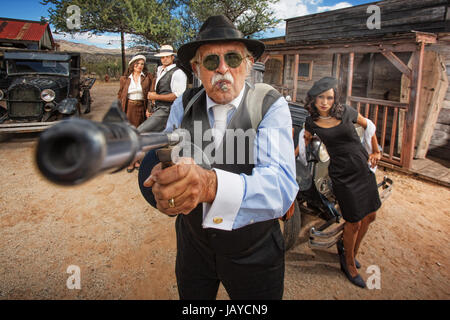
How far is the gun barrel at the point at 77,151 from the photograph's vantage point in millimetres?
604

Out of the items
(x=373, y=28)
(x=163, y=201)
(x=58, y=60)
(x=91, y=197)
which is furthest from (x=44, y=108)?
(x=373, y=28)

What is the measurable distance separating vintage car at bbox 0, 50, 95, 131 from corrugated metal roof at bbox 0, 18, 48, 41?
16.2 m

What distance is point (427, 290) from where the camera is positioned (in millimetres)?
2703

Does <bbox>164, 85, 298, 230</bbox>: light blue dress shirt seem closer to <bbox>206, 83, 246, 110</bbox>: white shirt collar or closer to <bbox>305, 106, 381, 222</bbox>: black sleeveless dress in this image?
<bbox>206, 83, 246, 110</bbox>: white shirt collar

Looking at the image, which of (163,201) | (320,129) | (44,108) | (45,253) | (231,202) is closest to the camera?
(163,201)

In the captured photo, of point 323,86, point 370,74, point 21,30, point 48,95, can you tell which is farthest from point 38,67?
point 21,30

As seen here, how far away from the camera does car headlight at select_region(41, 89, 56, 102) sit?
754 cm

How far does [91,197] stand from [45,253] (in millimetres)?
1512

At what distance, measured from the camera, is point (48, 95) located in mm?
7590

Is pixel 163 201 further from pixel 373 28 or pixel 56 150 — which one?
pixel 373 28

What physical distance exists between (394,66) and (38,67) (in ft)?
35.2

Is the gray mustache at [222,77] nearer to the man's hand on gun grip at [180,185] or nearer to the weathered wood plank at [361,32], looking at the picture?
the man's hand on gun grip at [180,185]

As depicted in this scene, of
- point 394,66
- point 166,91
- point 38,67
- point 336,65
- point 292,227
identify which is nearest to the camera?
point 292,227

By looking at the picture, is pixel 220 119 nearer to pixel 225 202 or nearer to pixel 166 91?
pixel 225 202
